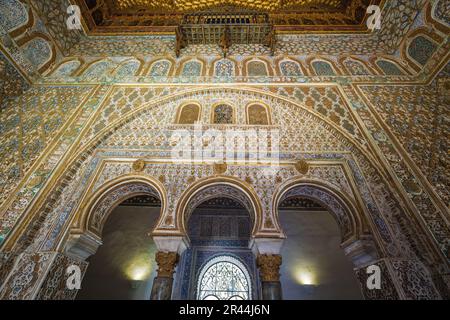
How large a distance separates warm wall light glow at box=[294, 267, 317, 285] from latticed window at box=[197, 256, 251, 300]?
59.5 inches

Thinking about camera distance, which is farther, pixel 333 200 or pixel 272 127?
pixel 272 127

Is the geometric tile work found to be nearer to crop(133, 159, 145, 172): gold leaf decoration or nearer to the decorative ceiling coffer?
the decorative ceiling coffer

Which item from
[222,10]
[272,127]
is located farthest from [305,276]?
[222,10]

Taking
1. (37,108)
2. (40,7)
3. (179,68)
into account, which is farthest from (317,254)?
(40,7)

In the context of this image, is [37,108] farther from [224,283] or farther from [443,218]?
[443,218]

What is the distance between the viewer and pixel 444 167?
12.2ft

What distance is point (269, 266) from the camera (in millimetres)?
3260

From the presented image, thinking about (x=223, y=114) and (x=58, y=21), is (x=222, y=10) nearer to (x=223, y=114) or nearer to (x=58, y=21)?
(x=223, y=114)

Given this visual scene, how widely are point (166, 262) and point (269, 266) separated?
4.87 ft

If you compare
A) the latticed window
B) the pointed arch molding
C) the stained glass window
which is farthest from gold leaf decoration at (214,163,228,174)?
the latticed window

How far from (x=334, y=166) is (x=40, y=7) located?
7.44m

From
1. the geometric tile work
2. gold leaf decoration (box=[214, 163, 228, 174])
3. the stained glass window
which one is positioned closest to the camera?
gold leaf decoration (box=[214, 163, 228, 174])

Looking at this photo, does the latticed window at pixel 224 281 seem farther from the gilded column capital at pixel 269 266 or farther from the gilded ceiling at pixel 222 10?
the gilded ceiling at pixel 222 10

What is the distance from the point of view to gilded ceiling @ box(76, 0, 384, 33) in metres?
6.79
